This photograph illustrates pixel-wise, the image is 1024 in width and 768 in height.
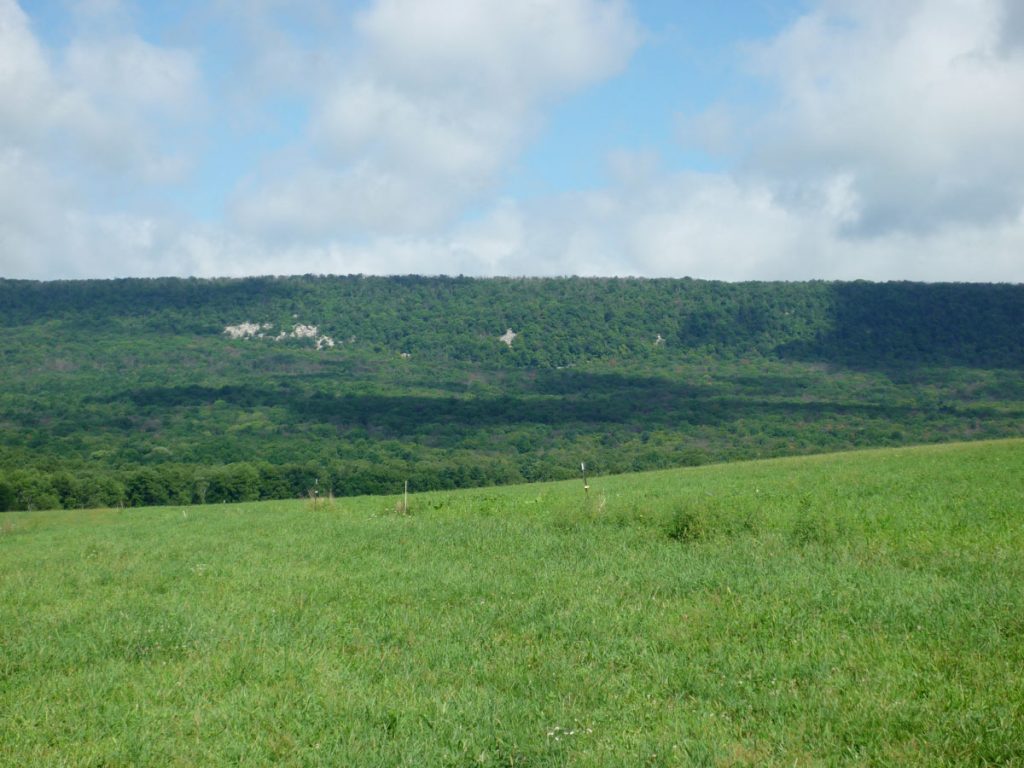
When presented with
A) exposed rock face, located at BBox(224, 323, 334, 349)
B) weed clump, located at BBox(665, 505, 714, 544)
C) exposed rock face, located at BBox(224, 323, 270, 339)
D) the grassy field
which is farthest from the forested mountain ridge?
the grassy field

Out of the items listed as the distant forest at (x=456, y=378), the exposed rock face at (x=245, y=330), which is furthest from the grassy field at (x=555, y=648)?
the exposed rock face at (x=245, y=330)

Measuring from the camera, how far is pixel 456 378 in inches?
5049

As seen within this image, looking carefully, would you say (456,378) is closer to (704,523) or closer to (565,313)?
(565,313)

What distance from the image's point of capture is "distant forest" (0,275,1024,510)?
74.7 m

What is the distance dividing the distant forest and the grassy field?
48713mm

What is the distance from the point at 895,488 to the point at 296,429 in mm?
79635

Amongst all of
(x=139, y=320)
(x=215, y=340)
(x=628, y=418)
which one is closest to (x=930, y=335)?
(x=628, y=418)

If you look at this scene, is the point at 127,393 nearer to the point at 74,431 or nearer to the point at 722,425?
the point at 74,431

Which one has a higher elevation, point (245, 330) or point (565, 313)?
point (565, 313)

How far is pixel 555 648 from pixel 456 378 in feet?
390

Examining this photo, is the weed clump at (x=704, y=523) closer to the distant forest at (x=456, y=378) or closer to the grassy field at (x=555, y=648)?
the grassy field at (x=555, y=648)

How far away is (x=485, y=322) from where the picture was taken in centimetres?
14900

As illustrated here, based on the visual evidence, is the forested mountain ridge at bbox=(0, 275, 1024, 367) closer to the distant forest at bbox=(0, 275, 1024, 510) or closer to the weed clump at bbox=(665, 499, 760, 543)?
the distant forest at bbox=(0, 275, 1024, 510)

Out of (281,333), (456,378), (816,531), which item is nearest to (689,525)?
(816,531)
